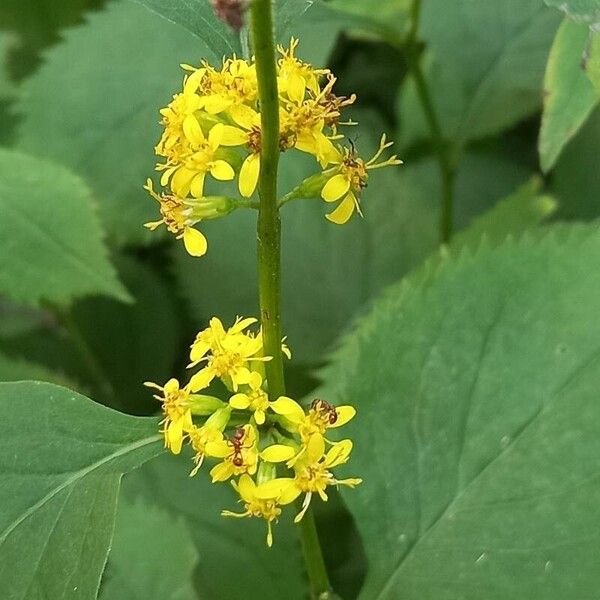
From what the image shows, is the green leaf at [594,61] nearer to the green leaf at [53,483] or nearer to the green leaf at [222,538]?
the green leaf at [53,483]

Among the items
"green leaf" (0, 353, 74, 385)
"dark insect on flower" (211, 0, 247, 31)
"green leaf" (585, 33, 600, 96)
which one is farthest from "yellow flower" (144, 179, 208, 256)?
"green leaf" (0, 353, 74, 385)

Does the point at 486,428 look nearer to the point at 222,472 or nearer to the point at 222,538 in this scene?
the point at 222,472

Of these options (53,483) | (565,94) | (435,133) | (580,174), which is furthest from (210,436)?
(580,174)

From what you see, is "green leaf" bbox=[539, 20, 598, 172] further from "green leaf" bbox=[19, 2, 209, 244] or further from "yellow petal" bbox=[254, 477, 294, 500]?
"green leaf" bbox=[19, 2, 209, 244]

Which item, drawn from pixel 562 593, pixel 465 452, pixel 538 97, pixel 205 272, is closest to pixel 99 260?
pixel 205 272

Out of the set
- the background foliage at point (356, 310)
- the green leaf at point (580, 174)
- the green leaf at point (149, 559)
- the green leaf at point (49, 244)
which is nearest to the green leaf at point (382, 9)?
the background foliage at point (356, 310)

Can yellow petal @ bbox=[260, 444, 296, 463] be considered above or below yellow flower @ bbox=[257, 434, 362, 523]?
above

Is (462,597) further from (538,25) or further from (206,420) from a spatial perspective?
(538,25)
